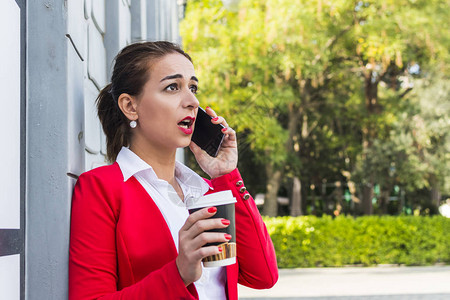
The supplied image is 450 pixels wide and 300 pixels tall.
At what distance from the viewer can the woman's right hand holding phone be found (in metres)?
1.39

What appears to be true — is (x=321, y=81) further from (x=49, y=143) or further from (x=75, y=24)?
(x=49, y=143)

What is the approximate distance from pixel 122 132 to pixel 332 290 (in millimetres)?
10464

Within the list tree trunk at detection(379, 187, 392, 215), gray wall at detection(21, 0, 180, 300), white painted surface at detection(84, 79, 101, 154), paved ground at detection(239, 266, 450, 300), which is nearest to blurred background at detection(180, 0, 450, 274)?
paved ground at detection(239, 266, 450, 300)

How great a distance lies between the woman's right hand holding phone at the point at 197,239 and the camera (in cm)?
139

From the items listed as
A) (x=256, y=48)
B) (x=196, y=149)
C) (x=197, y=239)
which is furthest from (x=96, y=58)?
(x=256, y=48)

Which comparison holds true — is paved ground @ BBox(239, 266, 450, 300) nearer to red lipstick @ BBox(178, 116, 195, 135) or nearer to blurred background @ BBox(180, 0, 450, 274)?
blurred background @ BBox(180, 0, 450, 274)

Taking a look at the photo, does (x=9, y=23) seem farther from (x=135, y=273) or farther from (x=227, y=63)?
(x=227, y=63)

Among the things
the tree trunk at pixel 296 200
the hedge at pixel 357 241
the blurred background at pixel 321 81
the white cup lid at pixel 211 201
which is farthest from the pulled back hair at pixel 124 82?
the tree trunk at pixel 296 200

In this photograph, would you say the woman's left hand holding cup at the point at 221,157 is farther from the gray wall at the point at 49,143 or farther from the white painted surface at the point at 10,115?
the white painted surface at the point at 10,115

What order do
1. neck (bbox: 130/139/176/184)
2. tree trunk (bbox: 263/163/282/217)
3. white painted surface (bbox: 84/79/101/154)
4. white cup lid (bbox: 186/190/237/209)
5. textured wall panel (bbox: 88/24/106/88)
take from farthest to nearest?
tree trunk (bbox: 263/163/282/217), textured wall panel (bbox: 88/24/106/88), white painted surface (bbox: 84/79/101/154), neck (bbox: 130/139/176/184), white cup lid (bbox: 186/190/237/209)

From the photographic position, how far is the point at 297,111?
2173cm

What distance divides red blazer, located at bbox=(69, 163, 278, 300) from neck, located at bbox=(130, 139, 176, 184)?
129mm

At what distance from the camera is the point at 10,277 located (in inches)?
56.8

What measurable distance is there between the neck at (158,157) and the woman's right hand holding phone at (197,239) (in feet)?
1.95
